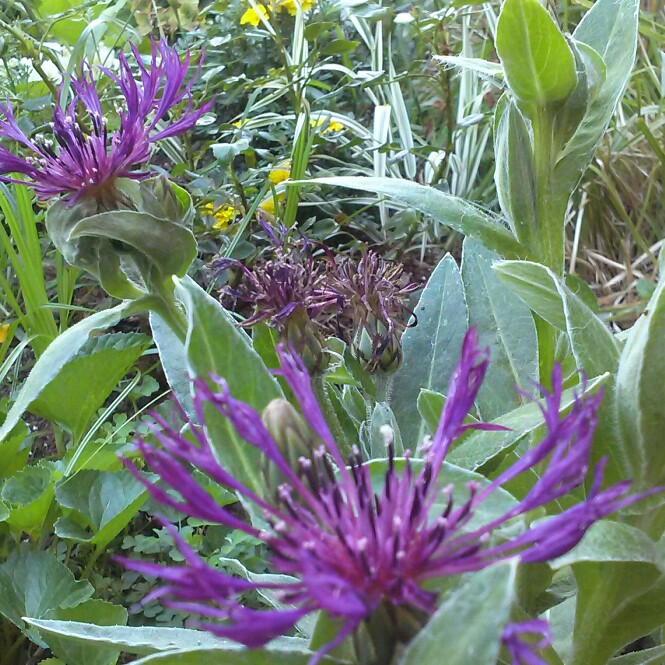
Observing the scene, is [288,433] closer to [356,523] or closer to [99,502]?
[356,523]

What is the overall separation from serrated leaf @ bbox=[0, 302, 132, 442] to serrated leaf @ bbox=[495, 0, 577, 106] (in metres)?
0.28

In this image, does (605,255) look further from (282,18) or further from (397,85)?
(282,18)

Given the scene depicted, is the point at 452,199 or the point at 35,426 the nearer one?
the point at 452,199

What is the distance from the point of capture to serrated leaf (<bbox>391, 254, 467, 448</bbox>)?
1.79ft

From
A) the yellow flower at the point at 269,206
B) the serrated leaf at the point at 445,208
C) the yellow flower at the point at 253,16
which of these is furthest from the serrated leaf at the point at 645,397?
the yellow flower at the point at 253,16

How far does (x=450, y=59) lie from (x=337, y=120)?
27.7 inches

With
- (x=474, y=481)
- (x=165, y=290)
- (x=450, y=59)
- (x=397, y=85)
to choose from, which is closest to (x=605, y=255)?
(x=397, y=85)

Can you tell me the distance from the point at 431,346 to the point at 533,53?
0.70ft

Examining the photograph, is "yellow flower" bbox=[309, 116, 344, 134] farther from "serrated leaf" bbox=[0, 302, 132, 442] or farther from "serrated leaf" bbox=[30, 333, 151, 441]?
"serrated leaf" bbox=[0, 302, 132, 442]

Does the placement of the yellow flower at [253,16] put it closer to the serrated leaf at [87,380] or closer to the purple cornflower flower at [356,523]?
the serrated leaf at [87,380]

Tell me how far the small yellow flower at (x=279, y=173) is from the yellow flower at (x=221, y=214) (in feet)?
0.21

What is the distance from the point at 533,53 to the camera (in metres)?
0.44

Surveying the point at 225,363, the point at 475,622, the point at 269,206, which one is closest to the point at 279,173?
the point at 269,206

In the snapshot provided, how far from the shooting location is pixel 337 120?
1.21 meters
